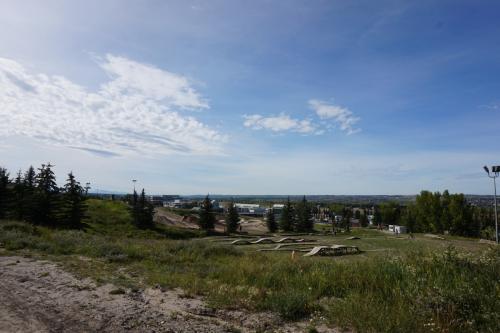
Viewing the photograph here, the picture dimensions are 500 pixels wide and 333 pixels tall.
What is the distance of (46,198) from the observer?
41.2m

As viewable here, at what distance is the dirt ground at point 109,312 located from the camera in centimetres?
570

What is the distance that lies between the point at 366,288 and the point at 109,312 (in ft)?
16.2

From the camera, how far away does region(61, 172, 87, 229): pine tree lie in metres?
42.2

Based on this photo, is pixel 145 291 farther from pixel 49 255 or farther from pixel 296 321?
pixel 49 255

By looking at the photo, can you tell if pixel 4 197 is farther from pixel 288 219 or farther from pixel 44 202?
pixel 288 219

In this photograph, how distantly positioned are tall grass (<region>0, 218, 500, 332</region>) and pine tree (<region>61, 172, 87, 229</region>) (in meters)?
34.8

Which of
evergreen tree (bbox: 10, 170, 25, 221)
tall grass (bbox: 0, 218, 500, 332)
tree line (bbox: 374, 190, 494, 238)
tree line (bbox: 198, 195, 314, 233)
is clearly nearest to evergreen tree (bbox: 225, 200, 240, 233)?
tree line (bbox: 198, 195, 314, 233)

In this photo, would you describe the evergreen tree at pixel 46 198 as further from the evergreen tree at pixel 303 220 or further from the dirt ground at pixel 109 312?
the evergreen tree at pixel 303 220

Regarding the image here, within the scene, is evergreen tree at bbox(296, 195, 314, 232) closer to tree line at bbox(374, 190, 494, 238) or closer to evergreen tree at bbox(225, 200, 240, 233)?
evergreen tree at bbox(225, 200, 240, 233)

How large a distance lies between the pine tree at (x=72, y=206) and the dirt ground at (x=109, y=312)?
121 ft

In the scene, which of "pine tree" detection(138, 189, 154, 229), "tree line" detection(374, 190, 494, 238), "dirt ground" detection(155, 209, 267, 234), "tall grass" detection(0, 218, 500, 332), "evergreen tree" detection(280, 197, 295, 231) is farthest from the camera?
"tree line" detection(374, 190, 494, 238)

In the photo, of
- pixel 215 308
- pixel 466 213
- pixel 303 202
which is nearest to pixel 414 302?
pixel 215 308

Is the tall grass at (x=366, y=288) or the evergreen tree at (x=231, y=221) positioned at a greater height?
the tall grass at (x=366, y=288)

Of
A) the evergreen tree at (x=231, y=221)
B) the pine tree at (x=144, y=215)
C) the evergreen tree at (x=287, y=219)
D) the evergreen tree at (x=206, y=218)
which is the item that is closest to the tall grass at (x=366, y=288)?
the pine tree at (x=144, y=215)
